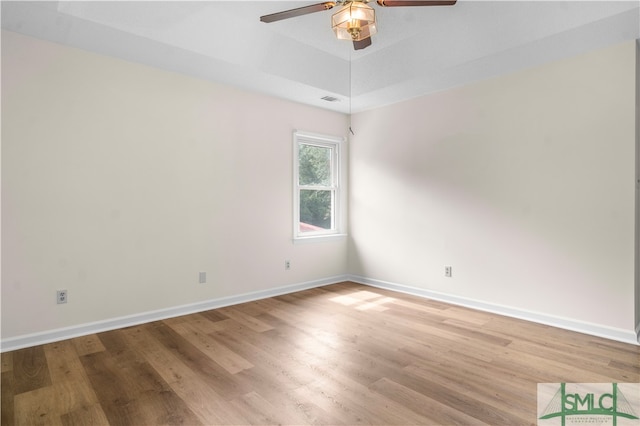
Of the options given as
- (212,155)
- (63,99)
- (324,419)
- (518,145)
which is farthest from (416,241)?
(63,99)

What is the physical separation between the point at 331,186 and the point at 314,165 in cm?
43

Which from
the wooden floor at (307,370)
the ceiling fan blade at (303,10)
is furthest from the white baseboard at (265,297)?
the ceiling fan blade at (303,10)

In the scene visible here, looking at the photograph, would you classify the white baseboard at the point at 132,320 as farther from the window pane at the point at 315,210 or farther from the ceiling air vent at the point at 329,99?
the ceiling air vent at the point at 329,99

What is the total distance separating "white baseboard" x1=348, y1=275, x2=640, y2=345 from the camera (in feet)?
10.1

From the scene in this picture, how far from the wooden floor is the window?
65.1 inches

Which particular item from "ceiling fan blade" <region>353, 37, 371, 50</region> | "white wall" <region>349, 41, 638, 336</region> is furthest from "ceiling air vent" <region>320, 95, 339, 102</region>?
"ceiling fan blade" <region>353, 37, 371, 50</region>

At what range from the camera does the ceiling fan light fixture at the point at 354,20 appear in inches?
89.0

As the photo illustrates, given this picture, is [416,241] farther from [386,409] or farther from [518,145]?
[386,409]

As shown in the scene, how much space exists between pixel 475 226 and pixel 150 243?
11.4ft

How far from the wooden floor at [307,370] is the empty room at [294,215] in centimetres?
2

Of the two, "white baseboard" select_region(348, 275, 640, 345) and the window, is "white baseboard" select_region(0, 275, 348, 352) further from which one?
"white baseboard" select_region(348, 275, 640, 345)

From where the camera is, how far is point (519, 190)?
3.70 metres

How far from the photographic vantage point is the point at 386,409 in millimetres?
2055

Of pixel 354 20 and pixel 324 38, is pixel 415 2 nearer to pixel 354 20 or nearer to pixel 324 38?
pixel 354 20
